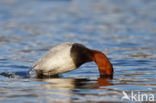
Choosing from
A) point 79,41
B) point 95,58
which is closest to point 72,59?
point 95,58

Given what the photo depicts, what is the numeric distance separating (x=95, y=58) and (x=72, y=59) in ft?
1.62

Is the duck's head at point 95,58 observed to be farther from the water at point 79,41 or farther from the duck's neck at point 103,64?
the water at point 79,41

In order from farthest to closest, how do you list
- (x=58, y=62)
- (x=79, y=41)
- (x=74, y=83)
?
(x=79, y=41) → (x=58, y=62) → (x=74, y=83)

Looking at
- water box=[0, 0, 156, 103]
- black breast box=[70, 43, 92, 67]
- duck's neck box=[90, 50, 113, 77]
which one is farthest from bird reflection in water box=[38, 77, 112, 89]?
black breast box=[70, 43, 92, 67]

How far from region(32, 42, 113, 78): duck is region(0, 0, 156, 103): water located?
0.79 ft

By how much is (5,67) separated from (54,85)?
8.78ft

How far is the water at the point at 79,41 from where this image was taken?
7719mm

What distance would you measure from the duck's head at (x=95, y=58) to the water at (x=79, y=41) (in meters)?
0.20

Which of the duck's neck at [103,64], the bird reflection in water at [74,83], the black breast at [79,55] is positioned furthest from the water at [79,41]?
the black breast at [79,55]

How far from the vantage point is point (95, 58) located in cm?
902

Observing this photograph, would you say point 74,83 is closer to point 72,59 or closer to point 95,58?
point 72,59

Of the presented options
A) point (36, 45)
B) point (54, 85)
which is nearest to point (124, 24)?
point (36, 45)

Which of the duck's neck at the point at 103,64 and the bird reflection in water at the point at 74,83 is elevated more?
the duck's neck at the point at 103,64

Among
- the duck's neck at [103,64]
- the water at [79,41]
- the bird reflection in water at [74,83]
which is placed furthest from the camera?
the duck's neck at [103,64]
